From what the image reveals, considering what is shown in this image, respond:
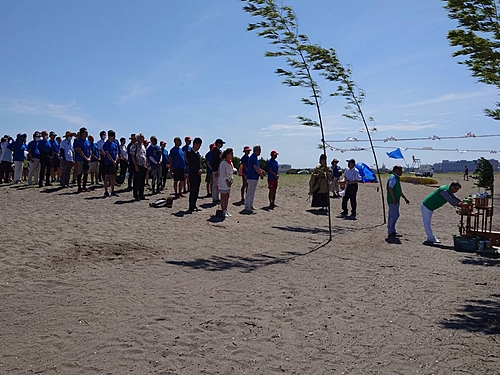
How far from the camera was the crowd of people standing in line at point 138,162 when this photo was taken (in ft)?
51.1

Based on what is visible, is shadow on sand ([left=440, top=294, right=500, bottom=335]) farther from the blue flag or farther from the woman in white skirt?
the blue flag

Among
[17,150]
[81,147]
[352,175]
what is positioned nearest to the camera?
[81,147]

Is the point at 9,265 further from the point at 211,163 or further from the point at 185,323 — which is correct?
the point at 211,163

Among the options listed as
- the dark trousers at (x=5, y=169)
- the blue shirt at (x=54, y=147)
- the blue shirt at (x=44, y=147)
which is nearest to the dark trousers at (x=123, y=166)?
the blue shirt at (x=54, y=147)

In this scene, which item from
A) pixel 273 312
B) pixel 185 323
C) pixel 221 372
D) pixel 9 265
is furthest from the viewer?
pixel 9 265

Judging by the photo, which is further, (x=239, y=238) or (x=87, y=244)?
(x=239, y=238)

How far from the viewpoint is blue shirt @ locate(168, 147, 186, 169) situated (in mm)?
16875

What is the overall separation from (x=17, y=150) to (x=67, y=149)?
308 centimetres

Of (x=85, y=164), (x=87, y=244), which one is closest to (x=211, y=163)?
(x=85, y=164)

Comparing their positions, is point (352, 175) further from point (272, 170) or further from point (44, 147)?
point (44, 147)

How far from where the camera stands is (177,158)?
1691cm

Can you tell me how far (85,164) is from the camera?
1789cm

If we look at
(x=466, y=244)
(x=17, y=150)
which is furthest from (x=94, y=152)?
(x=466, y=244)

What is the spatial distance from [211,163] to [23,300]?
34.5ft
